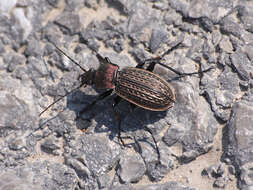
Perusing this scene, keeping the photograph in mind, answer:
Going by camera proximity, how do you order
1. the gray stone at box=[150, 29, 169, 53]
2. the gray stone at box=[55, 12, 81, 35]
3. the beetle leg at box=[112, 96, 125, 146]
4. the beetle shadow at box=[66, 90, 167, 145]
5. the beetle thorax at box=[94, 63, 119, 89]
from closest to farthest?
the beetle leg at box=[112, 96, 125, 146] < the beetle shadow at box=[66, 90, 167, 145] < the beetle thorax at box=[94, 63, 119, 89] < the gray stone at box=[150, 29, 169, 53] < the gray stone at box=[55, 12, 81, 35]

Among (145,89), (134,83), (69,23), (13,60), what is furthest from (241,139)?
(13,60)

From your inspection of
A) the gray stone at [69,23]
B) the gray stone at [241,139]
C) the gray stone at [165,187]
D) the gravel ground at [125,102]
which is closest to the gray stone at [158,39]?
the gravel ground at [125,102]

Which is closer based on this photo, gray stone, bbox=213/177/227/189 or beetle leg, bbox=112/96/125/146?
gray stone, bbox=213/177/227/189

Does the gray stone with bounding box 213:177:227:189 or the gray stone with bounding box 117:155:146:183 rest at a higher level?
the gray stone with bounding box 117:155:146:183

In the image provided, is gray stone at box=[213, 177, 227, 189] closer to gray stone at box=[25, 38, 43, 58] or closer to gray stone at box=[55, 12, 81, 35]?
gray stone at box=[55, 12, 81, 35]

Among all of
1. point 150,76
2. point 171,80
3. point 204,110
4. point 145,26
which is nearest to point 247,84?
point 204,110

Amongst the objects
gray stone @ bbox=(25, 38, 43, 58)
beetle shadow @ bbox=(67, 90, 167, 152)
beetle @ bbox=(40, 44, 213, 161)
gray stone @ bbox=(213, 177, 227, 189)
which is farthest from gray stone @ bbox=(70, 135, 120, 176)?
gray stone @ bbox=(25, 38, 43, 58)

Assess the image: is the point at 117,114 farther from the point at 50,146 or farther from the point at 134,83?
the point at 50,146

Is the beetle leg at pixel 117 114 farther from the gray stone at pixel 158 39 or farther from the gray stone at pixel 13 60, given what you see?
the gray stone at pixel 13 60

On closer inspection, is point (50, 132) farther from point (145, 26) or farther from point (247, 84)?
point (247, 84)
